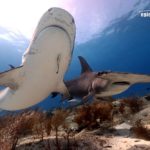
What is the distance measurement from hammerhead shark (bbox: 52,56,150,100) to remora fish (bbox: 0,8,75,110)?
964 millimetres

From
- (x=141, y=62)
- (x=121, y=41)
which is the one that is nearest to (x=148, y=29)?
(x=121, y=41)

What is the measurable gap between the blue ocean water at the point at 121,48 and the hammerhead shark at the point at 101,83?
22419 millimetres

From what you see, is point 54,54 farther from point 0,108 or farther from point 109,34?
point 109,34

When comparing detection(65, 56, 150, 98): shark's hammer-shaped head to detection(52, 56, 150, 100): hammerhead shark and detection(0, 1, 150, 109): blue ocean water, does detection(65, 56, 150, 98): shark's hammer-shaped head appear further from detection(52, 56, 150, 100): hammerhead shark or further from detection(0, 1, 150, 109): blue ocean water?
detection(0, 1, 150, 109): blue ocean water

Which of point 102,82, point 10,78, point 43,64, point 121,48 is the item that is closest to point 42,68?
point 43,64

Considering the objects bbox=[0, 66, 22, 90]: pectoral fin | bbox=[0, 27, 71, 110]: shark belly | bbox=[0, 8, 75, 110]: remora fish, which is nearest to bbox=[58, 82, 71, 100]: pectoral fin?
bbox=[0, 8, 75, 110]: remora fish

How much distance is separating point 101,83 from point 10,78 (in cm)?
294

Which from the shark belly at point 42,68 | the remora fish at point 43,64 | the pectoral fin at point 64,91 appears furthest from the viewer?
the pectoral fin at point 64,91

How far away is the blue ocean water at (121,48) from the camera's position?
5862cm

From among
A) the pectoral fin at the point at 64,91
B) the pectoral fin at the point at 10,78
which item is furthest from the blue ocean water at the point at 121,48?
the pectoral fin at the point at 10,78

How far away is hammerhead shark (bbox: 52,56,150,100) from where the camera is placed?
708 cm

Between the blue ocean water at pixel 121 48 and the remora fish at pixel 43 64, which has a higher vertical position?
the blue ocean water at pixel 121 48

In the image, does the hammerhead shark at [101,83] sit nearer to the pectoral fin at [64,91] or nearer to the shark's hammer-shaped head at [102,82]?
the shark's hammer-shaped head at [102,82]

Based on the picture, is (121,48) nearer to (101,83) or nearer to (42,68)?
(101,83)
